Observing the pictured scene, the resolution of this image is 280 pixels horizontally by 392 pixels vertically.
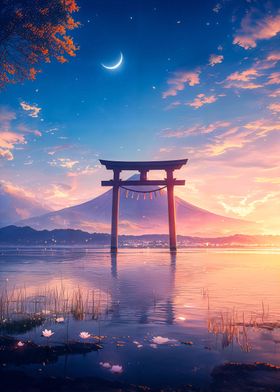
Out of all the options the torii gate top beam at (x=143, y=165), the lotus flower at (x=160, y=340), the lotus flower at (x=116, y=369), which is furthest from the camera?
the torii gate top beam at (x=143, y=165)

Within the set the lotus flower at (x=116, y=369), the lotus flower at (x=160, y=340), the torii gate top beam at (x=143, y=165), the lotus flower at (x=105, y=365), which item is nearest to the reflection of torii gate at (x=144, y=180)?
the torii gate top beam at (x=143, y=165)

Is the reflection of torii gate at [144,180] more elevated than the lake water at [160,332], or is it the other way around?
the reflection of torii gate at [144,180]

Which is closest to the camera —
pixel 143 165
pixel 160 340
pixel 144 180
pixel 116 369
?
pixel 116 369

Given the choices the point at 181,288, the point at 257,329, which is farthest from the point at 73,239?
the point at 257,329

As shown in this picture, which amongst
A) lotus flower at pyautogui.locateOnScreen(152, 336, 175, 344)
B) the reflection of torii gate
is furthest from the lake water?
the reflection of torii gate

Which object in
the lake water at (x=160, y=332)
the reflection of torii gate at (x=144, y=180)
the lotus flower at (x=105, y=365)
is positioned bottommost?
the lake water at (x=160, y=332)

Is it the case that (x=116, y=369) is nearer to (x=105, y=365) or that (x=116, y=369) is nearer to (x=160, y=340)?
(x=105, y=365)

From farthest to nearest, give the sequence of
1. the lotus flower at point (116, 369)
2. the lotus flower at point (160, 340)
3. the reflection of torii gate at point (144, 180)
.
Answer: the reflection of torii gate at point (144, 180) < the lotus flower at point (160, 340) < the lotus flower at point (116, 369)

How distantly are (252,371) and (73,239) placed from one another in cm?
7513

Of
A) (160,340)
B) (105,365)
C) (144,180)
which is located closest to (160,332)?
(160,340)

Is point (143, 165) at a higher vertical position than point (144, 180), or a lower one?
higher

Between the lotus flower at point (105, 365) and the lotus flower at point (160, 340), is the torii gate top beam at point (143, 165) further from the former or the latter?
the lotus flower at point (105, 365)

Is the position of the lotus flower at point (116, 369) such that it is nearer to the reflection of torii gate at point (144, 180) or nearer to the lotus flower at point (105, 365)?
the lotus flower at point (105, 365)

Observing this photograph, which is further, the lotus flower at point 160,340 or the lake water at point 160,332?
the lotus flower at point 160,340
